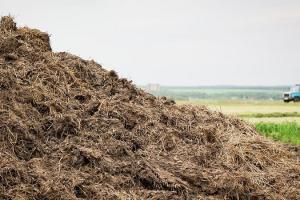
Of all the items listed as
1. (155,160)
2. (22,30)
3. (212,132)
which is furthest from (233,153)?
(22,30)

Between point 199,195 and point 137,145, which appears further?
point 137,145

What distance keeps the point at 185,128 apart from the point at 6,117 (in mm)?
2657

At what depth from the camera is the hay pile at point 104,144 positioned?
599 centimetres

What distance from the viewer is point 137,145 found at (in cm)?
697

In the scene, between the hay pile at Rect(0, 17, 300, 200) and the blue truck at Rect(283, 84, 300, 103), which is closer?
the hay pile at Rect(0, 17, 300, 200)

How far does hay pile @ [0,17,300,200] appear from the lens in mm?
5992

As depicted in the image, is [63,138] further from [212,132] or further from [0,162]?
[212,132]

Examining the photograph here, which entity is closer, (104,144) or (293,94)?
(104,144)

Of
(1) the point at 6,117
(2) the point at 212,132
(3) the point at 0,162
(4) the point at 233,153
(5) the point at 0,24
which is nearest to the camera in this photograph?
(3) the point at 0,162

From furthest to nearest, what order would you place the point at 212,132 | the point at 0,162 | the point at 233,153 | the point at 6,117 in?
the point at 212,132, the point at 233,153, the point at 6,117, the point at 0,162

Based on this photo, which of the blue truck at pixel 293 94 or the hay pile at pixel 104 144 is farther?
the blue truck at pixel 293 94

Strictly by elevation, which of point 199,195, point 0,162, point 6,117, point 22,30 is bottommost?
point 199,195

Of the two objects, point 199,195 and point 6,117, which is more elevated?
point 6,117

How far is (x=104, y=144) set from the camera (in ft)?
21.9
